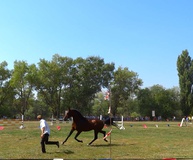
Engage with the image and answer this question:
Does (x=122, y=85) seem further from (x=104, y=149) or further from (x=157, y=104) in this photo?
(x=104, y=149)

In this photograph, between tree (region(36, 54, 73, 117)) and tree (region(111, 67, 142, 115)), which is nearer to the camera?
tree (region(36, 54, 73, 117))

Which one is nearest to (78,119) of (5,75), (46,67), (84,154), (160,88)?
(84,154)

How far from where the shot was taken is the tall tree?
81.5 m

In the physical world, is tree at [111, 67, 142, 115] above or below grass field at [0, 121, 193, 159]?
above

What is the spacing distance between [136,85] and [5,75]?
138 ft

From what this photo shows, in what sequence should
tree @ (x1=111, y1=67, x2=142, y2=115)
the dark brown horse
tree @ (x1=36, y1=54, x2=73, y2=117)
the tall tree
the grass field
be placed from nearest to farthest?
the grass field → the dark brown horse → the tall tree → tree @ (x1=36, y1=54, x2=73, y2=117) → tree @ (x1=111, y1=67, x2=142, y2=115)

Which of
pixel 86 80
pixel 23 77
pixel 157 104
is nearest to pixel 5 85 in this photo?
pixel 23 77

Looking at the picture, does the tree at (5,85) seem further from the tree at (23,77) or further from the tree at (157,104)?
the tree at (157,104)

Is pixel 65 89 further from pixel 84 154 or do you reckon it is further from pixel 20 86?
pixel 84 154

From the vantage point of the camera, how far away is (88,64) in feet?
292

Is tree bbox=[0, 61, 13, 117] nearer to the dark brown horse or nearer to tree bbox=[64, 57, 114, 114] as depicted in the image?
tree bbox=[64, 57, 114, 114]

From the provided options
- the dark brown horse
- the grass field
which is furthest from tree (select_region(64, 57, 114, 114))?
the dark brown horse

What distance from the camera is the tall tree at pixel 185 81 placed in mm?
81500

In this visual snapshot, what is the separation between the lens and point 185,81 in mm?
82062
